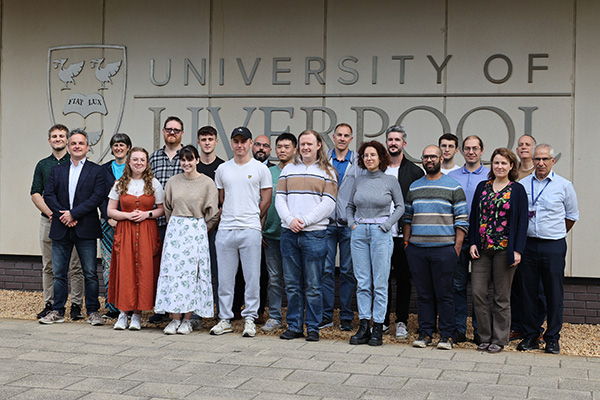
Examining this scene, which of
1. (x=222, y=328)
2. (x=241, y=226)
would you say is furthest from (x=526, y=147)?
(x=222, y=328)

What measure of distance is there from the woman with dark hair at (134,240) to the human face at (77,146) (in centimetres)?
59

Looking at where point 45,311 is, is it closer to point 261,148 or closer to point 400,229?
point 261,148

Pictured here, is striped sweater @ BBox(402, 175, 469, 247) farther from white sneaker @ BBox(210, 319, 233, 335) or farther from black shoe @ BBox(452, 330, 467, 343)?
white sneaker @ BBox(210, 319, 233, 335)

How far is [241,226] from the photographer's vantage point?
6.67 metres

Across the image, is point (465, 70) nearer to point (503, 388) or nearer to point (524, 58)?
point (524, 58)

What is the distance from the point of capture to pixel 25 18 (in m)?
9.09

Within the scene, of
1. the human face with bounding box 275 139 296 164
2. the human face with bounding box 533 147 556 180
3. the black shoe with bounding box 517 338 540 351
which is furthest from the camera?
the human face with bounding box 275 139 296 164

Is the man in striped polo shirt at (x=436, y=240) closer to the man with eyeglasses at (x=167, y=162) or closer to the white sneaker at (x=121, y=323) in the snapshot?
the man with eyeglasses at (x=167, y=162)

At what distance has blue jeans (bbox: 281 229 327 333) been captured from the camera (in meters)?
6.51

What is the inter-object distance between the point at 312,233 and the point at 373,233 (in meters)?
0.56

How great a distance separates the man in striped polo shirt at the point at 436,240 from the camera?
20.3 feet

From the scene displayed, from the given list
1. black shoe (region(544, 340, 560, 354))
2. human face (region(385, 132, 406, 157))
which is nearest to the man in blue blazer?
human face (region(385, 132, 406, 157))

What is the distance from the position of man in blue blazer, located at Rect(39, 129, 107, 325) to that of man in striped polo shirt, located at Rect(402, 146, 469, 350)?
121 inches

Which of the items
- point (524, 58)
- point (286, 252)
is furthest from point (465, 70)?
point (286, 252)
